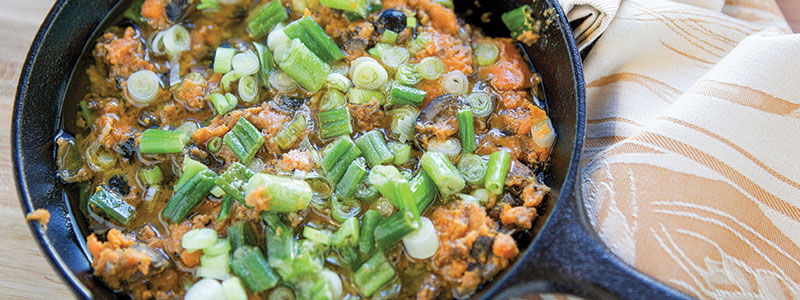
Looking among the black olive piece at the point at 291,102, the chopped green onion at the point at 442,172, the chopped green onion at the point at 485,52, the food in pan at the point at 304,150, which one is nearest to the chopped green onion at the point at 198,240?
the food in pan at the point at 304,150

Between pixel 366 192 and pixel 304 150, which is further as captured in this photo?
pixel 304 150

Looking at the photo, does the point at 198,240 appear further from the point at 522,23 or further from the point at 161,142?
the point at 522,23

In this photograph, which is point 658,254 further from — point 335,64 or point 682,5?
point 335,64

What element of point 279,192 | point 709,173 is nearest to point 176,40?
point 279,192

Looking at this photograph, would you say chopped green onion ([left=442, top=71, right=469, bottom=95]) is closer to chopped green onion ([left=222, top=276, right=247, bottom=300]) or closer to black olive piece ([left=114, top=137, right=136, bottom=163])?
chopped green onion ([left=222, top=276, right=247, bottom=300])

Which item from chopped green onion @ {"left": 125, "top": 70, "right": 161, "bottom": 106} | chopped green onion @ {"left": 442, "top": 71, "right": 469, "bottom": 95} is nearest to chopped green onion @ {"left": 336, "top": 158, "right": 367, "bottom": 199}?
chopped green onion @ {"left": 442, "top": 71, "right": 469, "bottom": 95}

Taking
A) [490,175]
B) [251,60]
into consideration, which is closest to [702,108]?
[490,175]
